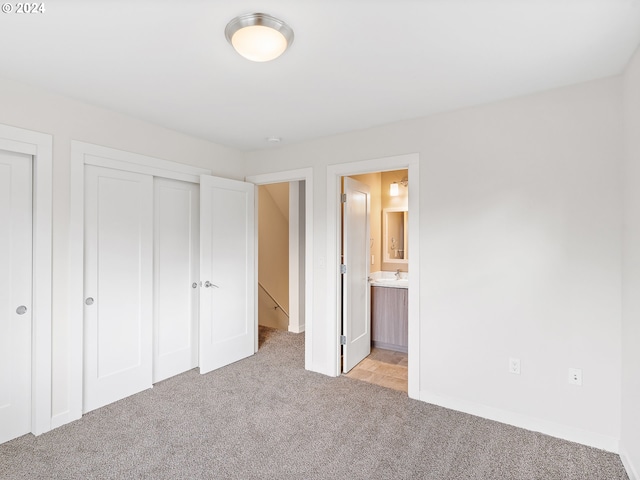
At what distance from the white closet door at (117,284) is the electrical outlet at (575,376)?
343 centimetres

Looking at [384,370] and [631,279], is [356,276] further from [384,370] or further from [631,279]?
[631,279]

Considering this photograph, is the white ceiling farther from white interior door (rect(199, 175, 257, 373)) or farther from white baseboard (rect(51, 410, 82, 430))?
white baseboard (rect(51, 410, 82, 430))

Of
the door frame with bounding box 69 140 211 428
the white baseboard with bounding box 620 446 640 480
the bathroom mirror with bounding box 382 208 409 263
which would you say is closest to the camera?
the white baseboard with bounding box 620 446 640 480

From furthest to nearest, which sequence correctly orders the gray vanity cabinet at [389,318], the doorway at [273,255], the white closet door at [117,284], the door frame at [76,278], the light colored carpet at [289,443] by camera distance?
the doorway at [273,255]
the gray vanity cabinet at [389,318]
the white closet door at [117,284]
the door frame at [76,278]
the light colored carpet at [289,443]

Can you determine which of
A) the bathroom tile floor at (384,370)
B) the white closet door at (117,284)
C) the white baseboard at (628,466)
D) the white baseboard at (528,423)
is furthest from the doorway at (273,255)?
the white baseboard at (628,466)

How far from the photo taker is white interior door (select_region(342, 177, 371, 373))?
11.8 feet

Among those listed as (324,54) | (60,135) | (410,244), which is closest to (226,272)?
(60,135)

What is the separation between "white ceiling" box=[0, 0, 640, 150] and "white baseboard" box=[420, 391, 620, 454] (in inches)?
93.1

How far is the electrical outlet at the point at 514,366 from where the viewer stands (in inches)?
100

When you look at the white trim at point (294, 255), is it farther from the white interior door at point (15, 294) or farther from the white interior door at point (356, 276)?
the white interior door at point (15, 294)

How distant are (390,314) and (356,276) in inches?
33.7

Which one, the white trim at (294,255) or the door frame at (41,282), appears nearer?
the door frame at (41,282)

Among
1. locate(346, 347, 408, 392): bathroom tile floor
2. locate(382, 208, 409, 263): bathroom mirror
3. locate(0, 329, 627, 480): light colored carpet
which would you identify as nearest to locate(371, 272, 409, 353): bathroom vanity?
locate(346, 347, 408, 392): bathroom tile floor

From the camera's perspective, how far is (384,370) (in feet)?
12.0
